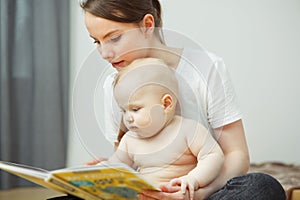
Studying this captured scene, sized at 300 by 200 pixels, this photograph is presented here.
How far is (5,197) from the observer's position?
3010 mm

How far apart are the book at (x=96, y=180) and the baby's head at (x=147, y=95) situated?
229 millimetres

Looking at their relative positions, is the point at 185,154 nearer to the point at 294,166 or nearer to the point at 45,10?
the point at 294,166

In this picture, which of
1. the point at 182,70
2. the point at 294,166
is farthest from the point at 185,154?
the point at 294,166

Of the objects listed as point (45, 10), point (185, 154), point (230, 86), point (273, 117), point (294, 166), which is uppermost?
point (45, 10)

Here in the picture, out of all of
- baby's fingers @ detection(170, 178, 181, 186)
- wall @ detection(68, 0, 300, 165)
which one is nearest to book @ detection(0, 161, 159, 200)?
baby's fingers @ detection(170, 178, 181, 186)

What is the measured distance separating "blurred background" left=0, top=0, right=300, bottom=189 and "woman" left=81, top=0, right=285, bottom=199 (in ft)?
5.47

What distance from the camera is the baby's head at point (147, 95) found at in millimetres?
1362

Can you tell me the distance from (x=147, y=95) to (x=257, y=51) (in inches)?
77.9

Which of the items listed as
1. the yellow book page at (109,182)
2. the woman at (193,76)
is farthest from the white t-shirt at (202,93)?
the yellow book page at (109,182)

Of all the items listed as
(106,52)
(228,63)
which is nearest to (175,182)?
(106,52)

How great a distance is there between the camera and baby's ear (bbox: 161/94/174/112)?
137 cm

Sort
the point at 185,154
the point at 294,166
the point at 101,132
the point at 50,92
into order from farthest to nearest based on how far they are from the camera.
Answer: the point at 50,92 < the point at 294,166 < the point at 101,132 < the point at 185,154

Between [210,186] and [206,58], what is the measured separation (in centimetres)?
38

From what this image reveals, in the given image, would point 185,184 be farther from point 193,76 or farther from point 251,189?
point 193,76
